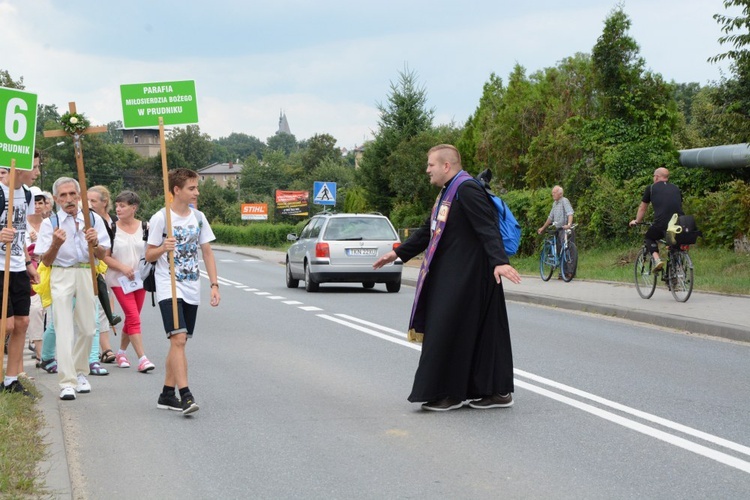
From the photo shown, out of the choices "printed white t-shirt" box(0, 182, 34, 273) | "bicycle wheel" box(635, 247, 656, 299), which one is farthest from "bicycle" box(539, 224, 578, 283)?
"printed white t-shirt" box(0, 182, 34, 273)

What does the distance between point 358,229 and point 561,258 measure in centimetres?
Answer: 402

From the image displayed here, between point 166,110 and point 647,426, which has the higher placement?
point 166,110

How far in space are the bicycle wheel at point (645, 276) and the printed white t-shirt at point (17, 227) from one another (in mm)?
10449

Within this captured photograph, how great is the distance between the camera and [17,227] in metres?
8.18

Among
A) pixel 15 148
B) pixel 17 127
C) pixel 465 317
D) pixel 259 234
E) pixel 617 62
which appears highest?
pixel 617 62

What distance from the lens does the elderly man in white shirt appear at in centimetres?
845

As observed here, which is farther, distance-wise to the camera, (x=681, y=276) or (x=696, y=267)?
(x=696, y=267)

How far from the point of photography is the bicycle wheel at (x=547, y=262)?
21922 mm

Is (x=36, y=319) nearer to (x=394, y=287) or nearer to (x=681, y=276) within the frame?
(x=681, y=276)

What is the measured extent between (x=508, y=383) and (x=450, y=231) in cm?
116

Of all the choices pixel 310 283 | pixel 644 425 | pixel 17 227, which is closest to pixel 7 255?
pixel 17 227

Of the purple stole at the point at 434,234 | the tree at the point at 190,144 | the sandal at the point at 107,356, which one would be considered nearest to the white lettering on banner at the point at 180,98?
the purple stole at the point at 434,234

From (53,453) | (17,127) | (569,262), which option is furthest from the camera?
(569,262)

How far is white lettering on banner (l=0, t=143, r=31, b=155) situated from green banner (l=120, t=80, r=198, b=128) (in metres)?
0.75
